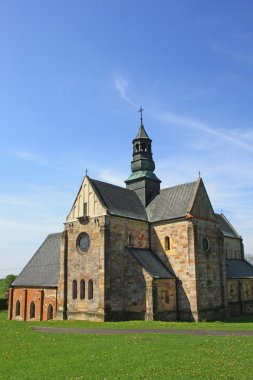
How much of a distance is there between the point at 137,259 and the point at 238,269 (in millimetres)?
21743

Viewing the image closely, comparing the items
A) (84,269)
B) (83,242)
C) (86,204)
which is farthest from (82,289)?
(86,204)

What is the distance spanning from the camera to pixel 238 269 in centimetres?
5188

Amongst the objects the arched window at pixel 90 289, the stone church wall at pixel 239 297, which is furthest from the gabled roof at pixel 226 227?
the arched window at pixel 90 289

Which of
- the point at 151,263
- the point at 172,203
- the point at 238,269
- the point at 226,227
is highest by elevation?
the point at 172,203

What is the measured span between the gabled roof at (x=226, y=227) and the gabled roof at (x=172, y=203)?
1762 cm

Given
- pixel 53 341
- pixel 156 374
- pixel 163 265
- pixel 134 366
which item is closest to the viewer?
pixel 156 374

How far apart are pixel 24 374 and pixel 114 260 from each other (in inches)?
899

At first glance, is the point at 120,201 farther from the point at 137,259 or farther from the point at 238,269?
the point at 238,269

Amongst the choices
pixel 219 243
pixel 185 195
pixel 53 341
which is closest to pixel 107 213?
pixel 185 195

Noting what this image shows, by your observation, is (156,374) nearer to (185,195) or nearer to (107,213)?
(107,213)

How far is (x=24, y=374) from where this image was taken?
13367 mm

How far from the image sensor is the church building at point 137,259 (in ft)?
116

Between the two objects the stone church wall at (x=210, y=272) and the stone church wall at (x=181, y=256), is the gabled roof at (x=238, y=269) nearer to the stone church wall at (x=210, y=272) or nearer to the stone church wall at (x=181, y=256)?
the stone church wall at (x=210, y=272)

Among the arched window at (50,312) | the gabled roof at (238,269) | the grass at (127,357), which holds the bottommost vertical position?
the arched window at (50,312)
